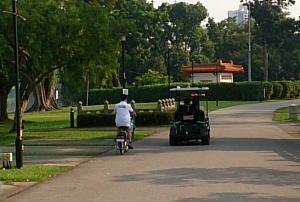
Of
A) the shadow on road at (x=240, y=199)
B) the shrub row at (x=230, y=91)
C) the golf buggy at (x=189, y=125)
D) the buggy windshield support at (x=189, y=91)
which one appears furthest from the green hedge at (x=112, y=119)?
the shrub row at (x=230, y=91)

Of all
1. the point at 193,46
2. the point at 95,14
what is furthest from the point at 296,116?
the point at 193,46

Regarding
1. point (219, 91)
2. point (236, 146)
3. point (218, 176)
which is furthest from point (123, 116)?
point (219, 91)

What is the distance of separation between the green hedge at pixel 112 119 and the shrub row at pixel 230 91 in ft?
143

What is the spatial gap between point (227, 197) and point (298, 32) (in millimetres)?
94801

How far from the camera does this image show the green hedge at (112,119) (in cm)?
4231

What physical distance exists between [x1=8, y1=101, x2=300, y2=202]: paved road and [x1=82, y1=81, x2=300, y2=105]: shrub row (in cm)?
6396

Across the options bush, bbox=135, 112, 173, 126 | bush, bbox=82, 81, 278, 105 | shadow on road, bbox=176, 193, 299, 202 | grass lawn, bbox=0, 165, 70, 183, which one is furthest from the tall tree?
shadow on road, bbox=176, 193, 299, 202

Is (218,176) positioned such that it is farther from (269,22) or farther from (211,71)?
(269,22)

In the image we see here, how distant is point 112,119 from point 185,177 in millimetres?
27098

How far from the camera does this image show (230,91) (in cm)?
9006

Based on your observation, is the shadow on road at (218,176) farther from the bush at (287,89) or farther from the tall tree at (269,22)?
the tall tree at (269,22)

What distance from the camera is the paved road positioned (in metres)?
12.7

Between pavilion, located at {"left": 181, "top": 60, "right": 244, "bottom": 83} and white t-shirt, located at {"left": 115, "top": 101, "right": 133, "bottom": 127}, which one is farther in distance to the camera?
pavilion, located at {"left": 181, "top": 60, "right": 244, "bottom": 83}

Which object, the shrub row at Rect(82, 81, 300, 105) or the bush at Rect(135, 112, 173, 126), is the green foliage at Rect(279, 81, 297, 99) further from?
the bush at Rect(135, 112, 173, 126)
